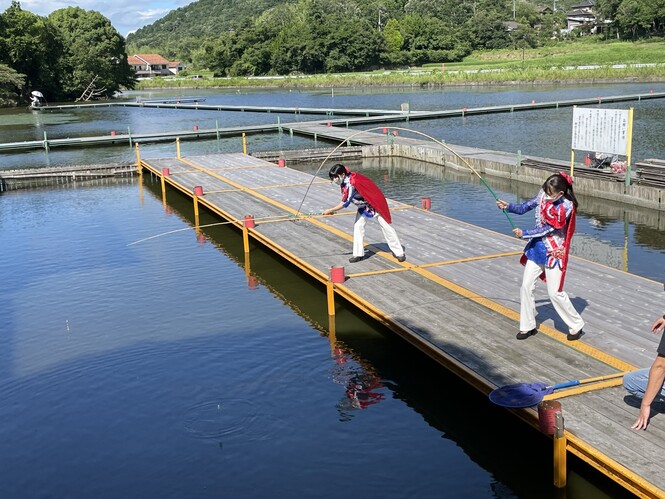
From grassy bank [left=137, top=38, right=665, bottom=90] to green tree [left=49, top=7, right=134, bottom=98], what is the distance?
67.7 feet

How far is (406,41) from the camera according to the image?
418 ft

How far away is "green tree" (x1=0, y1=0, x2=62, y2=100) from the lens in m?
95.6

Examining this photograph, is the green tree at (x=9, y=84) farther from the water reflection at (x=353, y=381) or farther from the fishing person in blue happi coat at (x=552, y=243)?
the fishing person in blue happi coat at (x=552, y=243)

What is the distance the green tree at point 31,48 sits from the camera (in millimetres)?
95625

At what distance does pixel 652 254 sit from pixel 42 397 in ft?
45.8

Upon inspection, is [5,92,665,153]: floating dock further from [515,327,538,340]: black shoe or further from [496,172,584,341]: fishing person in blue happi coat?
[496,172,584,341]: fishing person in blue happi coat

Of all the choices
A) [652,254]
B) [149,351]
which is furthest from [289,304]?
[652,254]

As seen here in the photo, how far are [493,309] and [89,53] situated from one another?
343 feet

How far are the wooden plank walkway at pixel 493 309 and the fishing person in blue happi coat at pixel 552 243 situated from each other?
0.52m

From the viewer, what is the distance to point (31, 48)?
9744 cm

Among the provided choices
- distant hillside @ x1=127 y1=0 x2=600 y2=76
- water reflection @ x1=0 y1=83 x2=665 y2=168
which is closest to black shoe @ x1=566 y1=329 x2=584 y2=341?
water reflection @ x1=0 y1=83 x2=665 y2=168

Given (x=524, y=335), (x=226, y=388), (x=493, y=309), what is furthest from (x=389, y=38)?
(x=524, y=335)

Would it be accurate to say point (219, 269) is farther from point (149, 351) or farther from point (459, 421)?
point (459, 421)

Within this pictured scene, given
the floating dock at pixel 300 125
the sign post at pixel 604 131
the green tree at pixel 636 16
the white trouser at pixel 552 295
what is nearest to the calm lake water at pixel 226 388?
the white trouser at pixel 552 295
